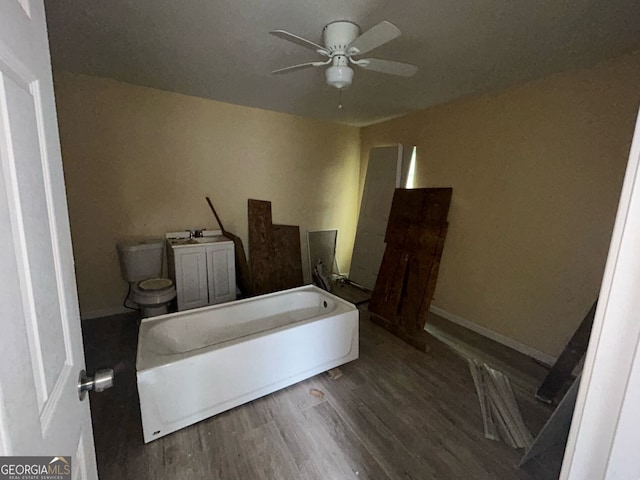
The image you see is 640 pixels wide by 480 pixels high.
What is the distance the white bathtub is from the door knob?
0.94 meters

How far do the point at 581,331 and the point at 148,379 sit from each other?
269 centimetres

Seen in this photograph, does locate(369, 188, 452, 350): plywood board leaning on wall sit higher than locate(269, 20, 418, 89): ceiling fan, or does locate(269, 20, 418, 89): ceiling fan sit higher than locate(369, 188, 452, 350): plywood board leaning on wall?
locate(269, 20, 418, 89): ceiling fan

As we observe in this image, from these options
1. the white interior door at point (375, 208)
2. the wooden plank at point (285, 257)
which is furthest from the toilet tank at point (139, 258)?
the white interior door at point (375, 208)

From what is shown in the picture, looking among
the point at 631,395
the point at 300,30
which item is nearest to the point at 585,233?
the point at 631,395

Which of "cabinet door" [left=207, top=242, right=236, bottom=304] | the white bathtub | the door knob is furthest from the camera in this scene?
"cabinet door" [left=207, top=242, right=236, bottom=304]

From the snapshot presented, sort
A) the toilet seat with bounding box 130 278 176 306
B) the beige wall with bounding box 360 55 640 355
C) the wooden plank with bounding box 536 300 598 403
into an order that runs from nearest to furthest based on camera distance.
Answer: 1. the wooden plank with bounding box 536 300 598 403
2. the beige wall with bounding box 360 55 640 355
3. the toilet seat with bounding box 130 278 176 306

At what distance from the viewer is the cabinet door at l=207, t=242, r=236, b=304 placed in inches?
120

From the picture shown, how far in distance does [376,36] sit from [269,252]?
2676 mm

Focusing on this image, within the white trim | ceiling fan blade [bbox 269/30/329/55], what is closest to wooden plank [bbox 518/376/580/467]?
the white trim

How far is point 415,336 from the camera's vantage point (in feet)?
8.64

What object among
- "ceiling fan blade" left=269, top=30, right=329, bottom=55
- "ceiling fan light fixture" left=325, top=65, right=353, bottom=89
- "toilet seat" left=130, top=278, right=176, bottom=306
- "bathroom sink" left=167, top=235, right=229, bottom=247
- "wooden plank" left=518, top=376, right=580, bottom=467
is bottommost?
"wooden plank" left=518, top=376, right=580, bottom=467

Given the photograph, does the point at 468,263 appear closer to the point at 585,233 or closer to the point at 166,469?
the point at 585,233

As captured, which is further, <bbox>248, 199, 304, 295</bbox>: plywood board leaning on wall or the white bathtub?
<bbox>248, 199, 304, 295</bbox>: plywood board leaning on wall

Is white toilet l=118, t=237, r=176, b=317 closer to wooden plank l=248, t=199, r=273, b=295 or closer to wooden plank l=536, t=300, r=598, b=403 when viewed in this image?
wooden plank l=248, t=199, r=273, b=295
